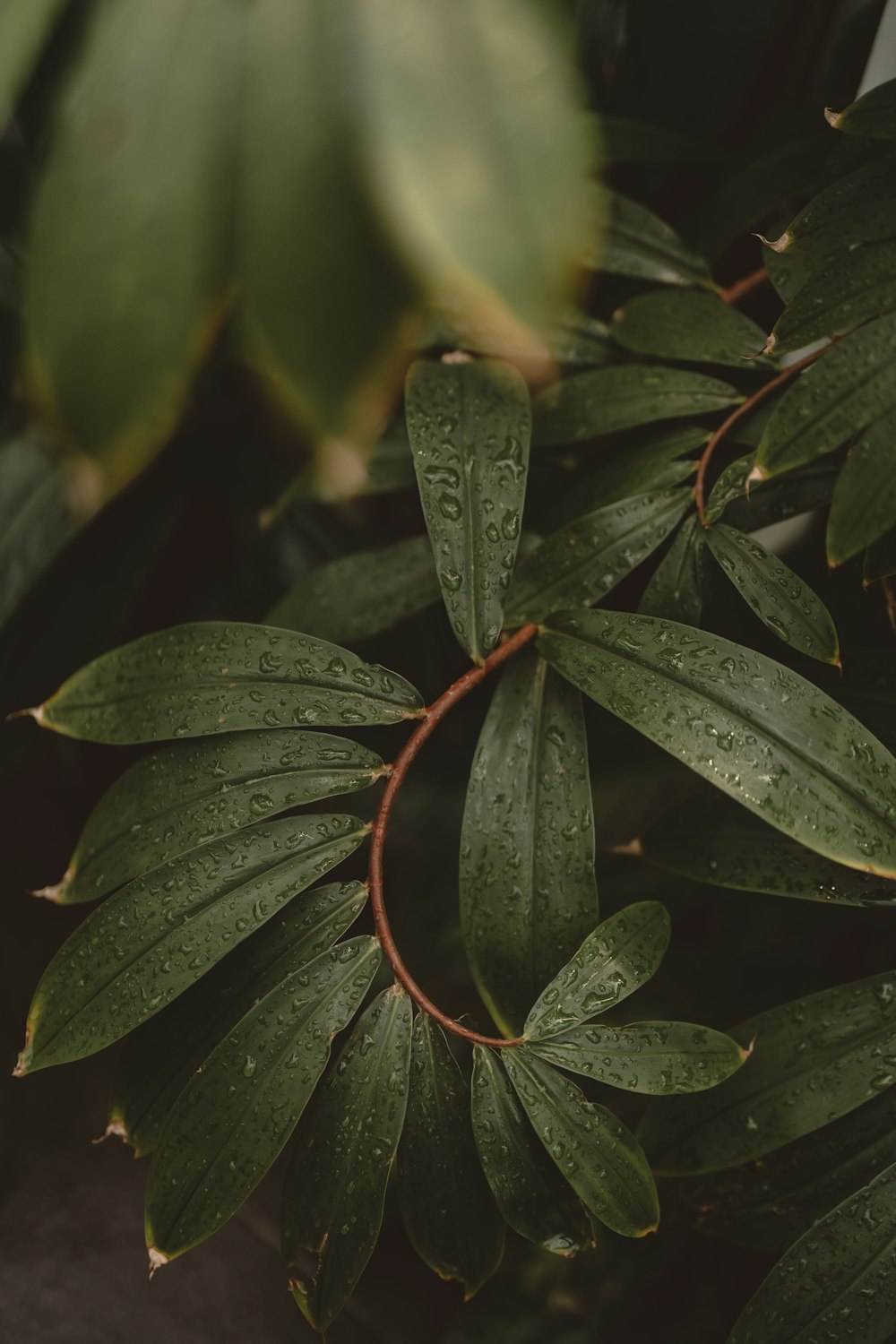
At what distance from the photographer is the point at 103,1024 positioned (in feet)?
1.99

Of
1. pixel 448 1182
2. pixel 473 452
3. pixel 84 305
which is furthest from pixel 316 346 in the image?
pixel 448 1182

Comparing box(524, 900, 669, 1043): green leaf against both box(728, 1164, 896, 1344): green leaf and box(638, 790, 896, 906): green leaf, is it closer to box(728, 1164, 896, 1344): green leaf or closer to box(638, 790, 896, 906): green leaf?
box(638, 790, 896, 906): green leaf

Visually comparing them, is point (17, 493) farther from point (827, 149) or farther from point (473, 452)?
point (827, 149)

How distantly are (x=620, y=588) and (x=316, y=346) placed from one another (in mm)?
717

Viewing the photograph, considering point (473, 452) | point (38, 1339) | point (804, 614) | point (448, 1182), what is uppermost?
point (473, 452)

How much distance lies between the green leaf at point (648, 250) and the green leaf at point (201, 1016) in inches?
25.8

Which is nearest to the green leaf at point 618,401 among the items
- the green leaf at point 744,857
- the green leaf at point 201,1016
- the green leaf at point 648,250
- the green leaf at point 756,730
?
the green leaf at point 648,250

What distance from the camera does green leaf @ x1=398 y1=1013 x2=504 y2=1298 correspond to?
65cm

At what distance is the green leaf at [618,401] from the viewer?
2.47ft

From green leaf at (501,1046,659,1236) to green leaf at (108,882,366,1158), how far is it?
Result: 0.19 m

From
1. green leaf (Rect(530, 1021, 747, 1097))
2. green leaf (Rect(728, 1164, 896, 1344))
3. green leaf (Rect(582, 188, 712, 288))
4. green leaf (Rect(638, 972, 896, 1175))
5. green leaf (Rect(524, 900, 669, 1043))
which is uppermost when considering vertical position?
green leaf (Rect(582, 188, 712, 288))

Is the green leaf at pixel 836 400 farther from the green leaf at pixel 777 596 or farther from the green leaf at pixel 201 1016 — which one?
the green leaf at pixel 201 1016

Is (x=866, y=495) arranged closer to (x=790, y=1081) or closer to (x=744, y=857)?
(x=744, y=857)

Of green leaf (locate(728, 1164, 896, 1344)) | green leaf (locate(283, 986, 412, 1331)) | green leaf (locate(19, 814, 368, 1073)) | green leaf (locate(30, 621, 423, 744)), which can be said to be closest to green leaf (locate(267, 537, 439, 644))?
green leaf (locate(30, 621, 423, 744))
